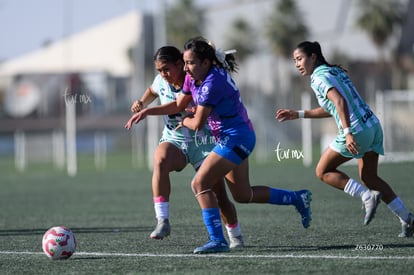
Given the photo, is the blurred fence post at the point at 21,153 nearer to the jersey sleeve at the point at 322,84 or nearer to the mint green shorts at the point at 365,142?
the mint green shorts at the point at 365,142

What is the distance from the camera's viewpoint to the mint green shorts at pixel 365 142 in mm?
8664

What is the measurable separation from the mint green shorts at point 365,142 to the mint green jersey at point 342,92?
49 millimetres

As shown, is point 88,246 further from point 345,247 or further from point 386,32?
point 386,32

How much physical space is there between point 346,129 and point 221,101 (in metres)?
1.22

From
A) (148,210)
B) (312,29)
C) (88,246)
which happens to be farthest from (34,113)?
(88,246)

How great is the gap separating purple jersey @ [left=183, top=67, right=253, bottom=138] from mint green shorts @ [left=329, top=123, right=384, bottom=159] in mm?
1116

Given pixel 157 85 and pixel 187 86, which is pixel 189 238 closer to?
pixel 157 85

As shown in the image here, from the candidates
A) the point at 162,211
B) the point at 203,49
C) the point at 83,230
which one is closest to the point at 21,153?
the point at 83,230

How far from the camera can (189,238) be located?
9.46 m

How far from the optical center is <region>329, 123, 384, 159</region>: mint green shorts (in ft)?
28.4

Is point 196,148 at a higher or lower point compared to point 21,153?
lower

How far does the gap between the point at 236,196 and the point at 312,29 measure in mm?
59656

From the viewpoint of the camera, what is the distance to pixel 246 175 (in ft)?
27.9

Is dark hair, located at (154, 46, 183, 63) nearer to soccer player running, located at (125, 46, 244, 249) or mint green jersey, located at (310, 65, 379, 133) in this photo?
soccer player running, located at (125, 46, 244, 249)
